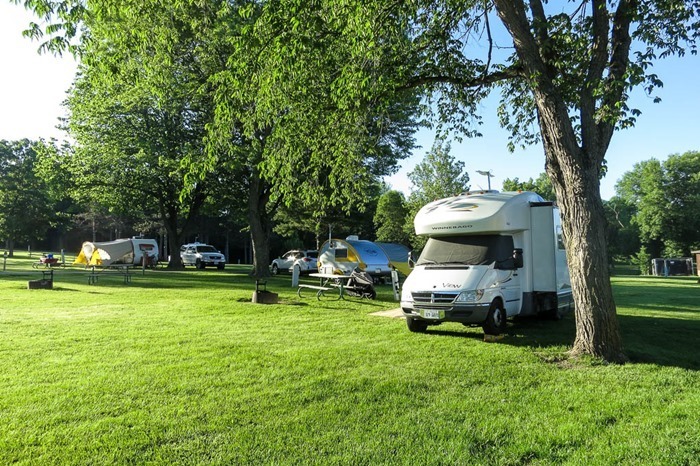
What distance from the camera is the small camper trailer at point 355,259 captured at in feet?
76.5

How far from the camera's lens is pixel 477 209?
989 cm

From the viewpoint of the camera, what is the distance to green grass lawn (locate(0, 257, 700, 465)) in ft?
12.8

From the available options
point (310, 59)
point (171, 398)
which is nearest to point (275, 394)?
point (171, 398)

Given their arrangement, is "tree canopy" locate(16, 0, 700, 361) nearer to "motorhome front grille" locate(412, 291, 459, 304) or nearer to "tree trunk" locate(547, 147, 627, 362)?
"tree trunk" locate(547, 147, 627, 362)

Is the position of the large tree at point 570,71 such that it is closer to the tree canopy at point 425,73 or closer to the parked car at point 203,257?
the tree canopy at point 425,73

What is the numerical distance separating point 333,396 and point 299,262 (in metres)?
24.5

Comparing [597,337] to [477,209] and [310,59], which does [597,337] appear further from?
[310,59]

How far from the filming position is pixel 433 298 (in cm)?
905

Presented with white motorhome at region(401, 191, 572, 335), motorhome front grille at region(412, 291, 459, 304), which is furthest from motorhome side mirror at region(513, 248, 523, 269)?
motorhome front grille at region(412, 291, 459, 304)

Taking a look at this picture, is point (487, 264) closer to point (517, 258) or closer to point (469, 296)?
point (517, 258)

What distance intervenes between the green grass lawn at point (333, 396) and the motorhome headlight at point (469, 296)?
734 mm

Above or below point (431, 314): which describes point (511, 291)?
above

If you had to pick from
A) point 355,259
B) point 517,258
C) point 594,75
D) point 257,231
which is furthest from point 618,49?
point 257,231

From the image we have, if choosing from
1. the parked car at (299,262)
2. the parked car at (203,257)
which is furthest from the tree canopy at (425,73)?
the parked car at (203,257)
